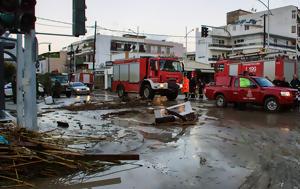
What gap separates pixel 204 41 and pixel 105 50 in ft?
73.8

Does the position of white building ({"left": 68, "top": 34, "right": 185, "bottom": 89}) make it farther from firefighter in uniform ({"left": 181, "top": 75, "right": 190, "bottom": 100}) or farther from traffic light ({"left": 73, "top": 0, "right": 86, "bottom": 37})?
traffic light ({"left": 73, "top": 0, "right": 86, "bottom": 37})

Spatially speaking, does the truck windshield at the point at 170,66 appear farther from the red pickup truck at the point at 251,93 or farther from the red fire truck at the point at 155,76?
the red pickup truck at the point at 251,93

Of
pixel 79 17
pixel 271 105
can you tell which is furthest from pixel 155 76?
pixel 79 17

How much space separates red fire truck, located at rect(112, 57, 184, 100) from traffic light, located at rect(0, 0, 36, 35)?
16.4m

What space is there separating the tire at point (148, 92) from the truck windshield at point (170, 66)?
4.91 feet

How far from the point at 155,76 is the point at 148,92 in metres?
1.16

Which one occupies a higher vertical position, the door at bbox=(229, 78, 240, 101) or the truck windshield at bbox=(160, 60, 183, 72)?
the truck windshield at bbox=(160, 60, 183, 72)

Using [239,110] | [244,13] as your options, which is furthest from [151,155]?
[244,13]

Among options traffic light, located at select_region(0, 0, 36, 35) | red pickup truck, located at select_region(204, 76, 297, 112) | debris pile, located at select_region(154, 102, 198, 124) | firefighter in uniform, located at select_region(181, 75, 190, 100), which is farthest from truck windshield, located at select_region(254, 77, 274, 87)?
traffic light, located at select_region(0, 0, 36, 35)

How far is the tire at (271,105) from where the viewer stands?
723 inches

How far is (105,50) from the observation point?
8981 cm

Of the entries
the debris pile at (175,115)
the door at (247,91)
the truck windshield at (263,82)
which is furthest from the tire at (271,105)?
the debris pile at (175,115)

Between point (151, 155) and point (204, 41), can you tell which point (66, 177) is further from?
point (204, 41)

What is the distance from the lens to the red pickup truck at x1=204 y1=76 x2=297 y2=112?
59.7 feet
